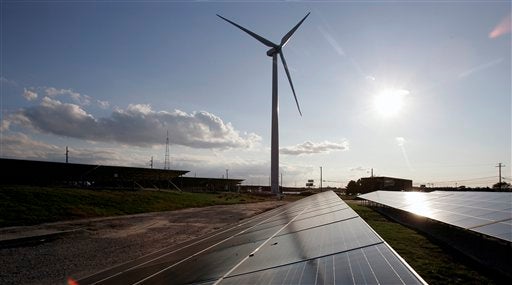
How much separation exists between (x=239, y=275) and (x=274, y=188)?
225 ft

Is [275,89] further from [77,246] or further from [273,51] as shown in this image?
[77,246]

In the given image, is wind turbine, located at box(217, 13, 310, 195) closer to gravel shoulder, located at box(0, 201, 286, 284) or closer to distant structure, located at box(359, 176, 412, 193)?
gravel shoulder, located at box(0, 201, 286, 284)

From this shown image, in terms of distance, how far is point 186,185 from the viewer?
122m

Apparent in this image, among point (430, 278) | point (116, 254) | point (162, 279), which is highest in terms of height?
point (162, 279)

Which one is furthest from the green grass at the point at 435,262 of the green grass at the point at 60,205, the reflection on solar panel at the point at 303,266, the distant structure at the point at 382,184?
the distant structure at the point at 382,184

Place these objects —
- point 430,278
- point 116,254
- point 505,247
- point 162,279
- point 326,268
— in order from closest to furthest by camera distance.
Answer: point 326,268
point 162,279
point 430,278
point 505,247
point 116,254

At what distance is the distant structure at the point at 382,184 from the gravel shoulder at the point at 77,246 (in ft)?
302

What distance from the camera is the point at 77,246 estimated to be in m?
20.4

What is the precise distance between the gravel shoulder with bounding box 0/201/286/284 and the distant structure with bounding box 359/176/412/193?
91983 millimetres

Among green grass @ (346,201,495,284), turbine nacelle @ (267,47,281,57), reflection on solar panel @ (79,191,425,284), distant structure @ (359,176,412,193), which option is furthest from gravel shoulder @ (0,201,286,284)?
distant structure @ (359,176,412,193)

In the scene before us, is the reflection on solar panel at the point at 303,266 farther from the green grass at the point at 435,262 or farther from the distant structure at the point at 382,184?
the distant structure at the point at 382,184

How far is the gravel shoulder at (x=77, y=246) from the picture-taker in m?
14.1

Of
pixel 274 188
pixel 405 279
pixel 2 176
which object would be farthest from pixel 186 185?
pixel 405 279

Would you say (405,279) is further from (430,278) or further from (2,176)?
(2,176)
